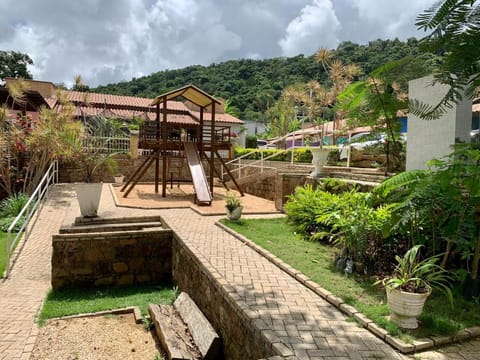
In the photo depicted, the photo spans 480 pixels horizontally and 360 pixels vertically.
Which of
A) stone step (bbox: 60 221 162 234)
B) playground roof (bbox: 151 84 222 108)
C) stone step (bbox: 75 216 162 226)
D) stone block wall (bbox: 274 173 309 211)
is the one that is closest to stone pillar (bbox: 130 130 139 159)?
playground roof (bbox: 151 84 222 108)

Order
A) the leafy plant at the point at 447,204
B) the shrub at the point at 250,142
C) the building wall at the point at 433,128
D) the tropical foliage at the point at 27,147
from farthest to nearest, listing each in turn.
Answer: the shrub at the point at 250,142 < the tropical foliage at the point at 27,147 < the building wall at the point at 433,128 < the leafy plant at the point at 447,204

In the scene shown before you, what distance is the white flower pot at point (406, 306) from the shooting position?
11.3ft

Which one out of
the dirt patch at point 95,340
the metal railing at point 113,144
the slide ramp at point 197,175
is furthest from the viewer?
the metal railing at point 113,144

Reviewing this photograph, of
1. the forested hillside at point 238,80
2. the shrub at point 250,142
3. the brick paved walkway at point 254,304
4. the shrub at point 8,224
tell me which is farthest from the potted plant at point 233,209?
the forested hillside at point 238,80

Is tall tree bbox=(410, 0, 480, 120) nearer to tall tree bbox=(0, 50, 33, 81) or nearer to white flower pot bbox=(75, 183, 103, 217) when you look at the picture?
white flower pot bbox=(75, 183, 103, 217)

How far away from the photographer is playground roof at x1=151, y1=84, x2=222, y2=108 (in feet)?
41.8

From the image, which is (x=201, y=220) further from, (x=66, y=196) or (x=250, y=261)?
(x=66, y=196)

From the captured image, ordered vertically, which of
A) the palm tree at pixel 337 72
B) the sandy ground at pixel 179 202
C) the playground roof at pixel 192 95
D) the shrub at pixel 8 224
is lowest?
the shrub at pixel 8 224

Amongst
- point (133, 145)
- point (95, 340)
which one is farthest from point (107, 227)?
point (133, 145)

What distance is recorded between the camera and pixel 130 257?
7535 millimetres

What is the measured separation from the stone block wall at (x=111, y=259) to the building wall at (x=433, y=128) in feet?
17.2

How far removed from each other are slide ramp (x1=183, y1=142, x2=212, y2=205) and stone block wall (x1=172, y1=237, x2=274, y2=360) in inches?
180

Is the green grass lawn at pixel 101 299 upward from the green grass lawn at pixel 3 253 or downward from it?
downward

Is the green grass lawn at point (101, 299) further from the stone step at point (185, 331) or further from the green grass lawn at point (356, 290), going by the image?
the green grass lawn at point (356, 290)
